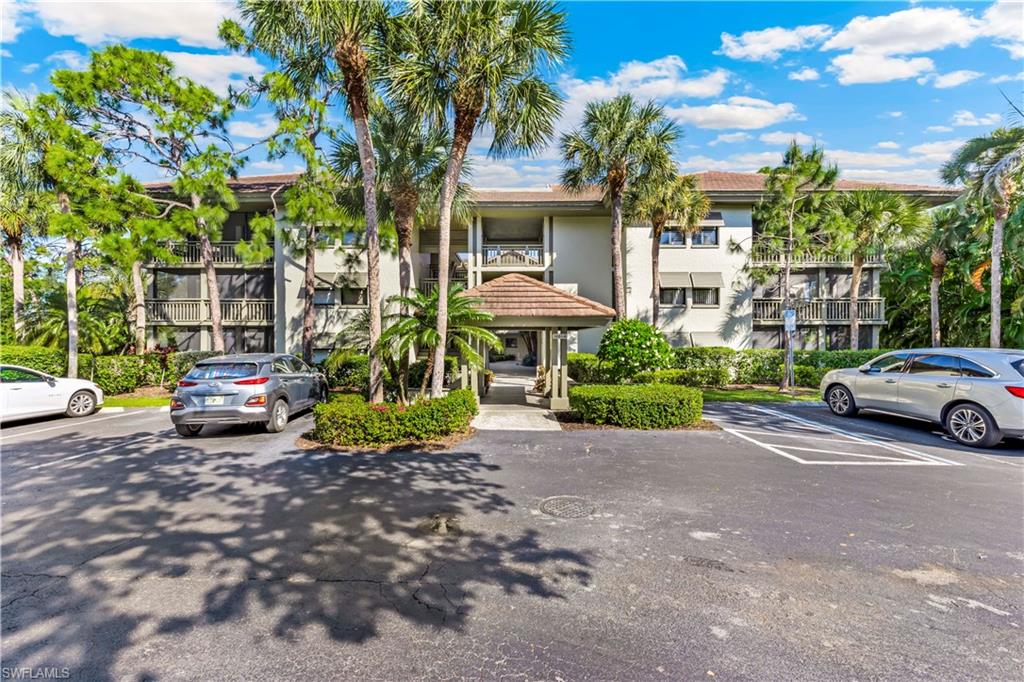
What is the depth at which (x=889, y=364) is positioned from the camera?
1029 centimetres

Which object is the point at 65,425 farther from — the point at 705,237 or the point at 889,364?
the point at 705,237

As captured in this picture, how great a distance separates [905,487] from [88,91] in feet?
75.0

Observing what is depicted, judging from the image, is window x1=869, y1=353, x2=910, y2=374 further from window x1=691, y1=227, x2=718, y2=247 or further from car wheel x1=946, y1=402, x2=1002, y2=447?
window x1=691, y1=227, x2=718, y2=247

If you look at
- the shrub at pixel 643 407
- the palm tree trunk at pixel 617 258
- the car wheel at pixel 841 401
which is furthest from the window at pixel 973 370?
the palm tree trunk at pixel 617 258

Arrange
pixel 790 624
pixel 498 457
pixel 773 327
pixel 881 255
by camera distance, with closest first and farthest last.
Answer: pixel 790 624 < pixel 498 457 < pixel 881 255 < pixel 773 327

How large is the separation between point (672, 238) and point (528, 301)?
12954 mm

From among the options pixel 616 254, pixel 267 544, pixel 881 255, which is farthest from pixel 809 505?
pixel 881 255

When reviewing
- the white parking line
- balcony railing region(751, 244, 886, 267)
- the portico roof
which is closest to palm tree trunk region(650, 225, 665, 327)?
balcony railing region(751, 244, 886, 267)

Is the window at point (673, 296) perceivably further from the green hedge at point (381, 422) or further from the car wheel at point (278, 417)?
the car wheel at point (278, 417)

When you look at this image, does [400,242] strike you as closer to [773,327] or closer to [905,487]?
[905,487]

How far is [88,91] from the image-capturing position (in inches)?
562

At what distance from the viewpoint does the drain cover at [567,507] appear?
5273 mm

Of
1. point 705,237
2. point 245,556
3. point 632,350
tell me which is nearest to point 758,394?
point 632,350

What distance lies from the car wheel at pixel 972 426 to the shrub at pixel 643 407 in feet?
14.8
